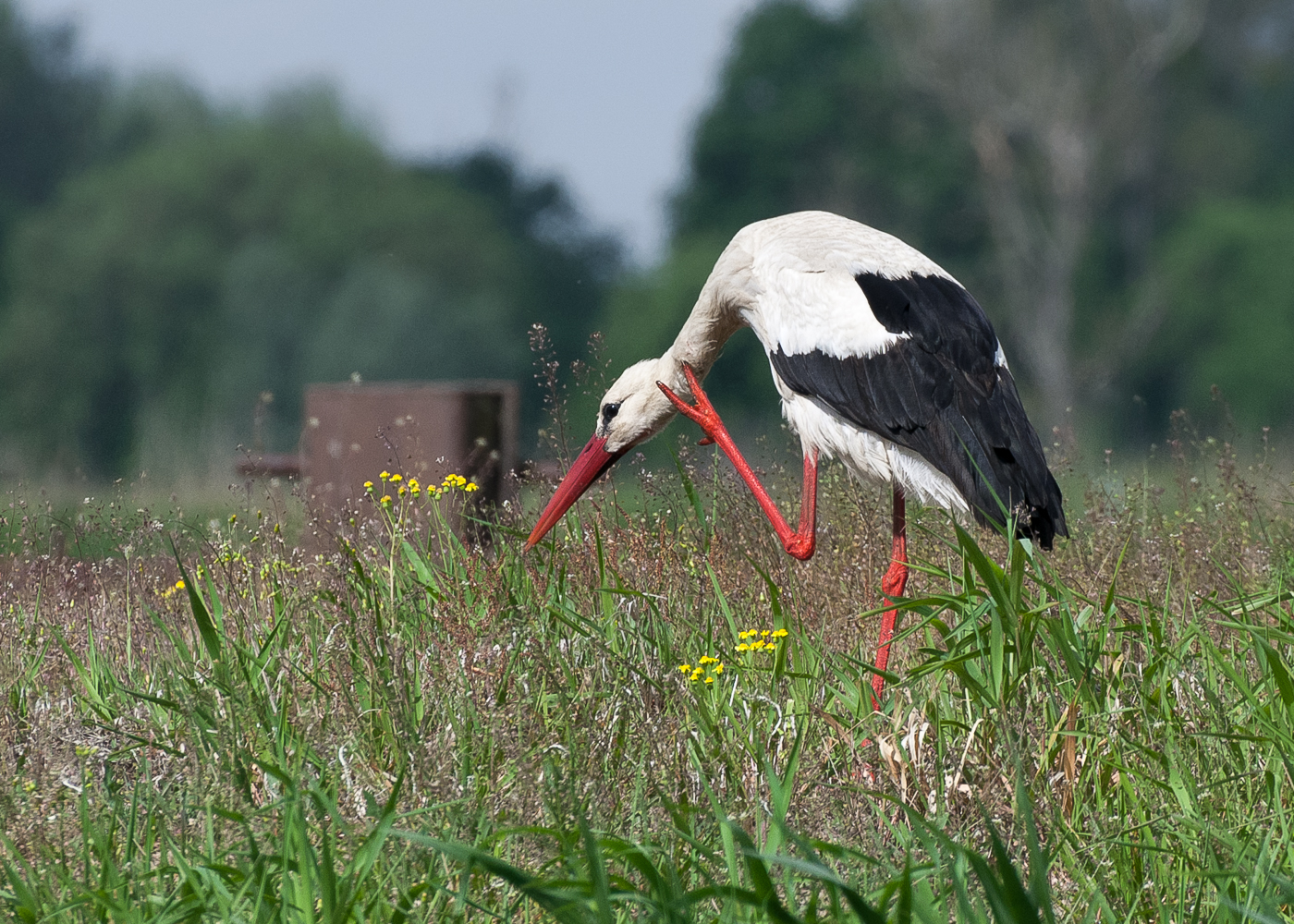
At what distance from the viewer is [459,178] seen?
40.8 metres

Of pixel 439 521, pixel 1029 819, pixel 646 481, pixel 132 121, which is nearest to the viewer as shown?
pixel 1029 819

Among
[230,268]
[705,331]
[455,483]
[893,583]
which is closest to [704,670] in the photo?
[893,583]

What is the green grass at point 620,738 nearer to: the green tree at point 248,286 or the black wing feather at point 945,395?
the black wing feather at point 945,395

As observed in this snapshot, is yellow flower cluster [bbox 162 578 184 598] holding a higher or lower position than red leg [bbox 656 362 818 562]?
lower

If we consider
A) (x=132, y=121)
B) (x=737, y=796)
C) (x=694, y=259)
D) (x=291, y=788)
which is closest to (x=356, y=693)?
(x=291, y=788)

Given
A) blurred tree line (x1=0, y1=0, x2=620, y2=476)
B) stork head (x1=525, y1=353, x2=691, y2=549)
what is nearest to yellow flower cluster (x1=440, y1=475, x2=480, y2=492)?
stork head (x1=525, y1=353, x2=691, y2=549)

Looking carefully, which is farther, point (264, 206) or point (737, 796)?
point (264, 206)

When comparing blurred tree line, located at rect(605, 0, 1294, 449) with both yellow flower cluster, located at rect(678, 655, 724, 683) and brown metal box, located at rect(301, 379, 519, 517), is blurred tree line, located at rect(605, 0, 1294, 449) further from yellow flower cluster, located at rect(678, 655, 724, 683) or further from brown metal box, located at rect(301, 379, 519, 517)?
yellow flower cluster, located at rect(678, 655, 724, 683)

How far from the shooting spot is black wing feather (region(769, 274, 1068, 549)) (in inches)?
146

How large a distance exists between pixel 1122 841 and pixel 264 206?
131 ft

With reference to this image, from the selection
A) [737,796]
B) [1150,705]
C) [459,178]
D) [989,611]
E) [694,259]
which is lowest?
[737,796]

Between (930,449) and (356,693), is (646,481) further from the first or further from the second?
(356,693)

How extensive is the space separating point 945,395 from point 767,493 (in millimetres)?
675

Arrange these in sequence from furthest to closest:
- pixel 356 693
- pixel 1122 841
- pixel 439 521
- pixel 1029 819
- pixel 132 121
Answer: pixel 132 121
pixel 439 521
pixel 356 693
pixel 1122 841
pixel 1029 819
